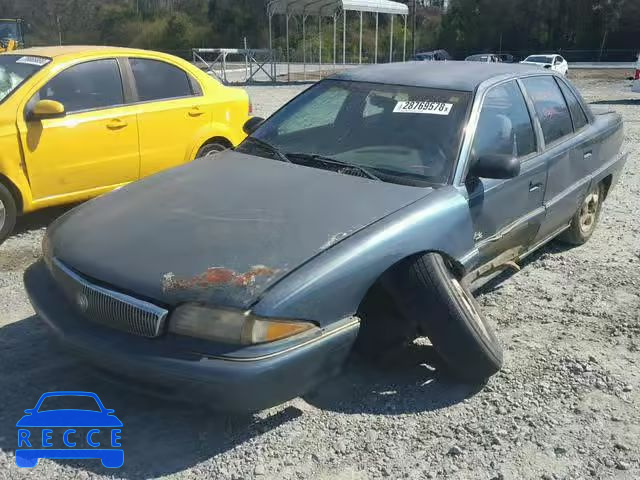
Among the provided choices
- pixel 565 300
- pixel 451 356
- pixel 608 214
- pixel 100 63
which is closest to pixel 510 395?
pixel 451 356

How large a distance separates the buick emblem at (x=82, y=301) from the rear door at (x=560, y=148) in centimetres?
300

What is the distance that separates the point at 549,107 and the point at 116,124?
3.64 m

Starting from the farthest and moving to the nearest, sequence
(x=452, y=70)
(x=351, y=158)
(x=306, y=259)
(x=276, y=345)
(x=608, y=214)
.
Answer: (x=608, y=214) → (x=452, y=70) → (x=351, y=158) → (x=306, y=259) → (x=276, y=345)

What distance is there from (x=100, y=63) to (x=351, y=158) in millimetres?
3201

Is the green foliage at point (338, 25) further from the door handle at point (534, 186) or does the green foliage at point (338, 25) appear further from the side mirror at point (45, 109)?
the door handle at point (534, 186)

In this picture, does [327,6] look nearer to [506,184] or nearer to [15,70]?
[15,70]

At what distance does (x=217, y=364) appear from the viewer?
99.0 inches

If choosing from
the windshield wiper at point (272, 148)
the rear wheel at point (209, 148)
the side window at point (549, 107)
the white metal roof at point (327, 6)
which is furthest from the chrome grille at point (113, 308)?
the white metal roof at point (327, 6)

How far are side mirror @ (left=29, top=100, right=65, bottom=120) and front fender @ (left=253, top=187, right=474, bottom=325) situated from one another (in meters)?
3.35

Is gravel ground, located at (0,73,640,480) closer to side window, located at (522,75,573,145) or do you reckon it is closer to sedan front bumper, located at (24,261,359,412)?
sedan front bumper, located at (24,261,359,412)

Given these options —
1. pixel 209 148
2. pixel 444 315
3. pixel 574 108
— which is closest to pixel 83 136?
pixel 209 148

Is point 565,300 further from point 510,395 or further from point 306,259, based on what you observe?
point 306,259

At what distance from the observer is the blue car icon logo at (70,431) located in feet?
8.82

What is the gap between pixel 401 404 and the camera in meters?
3.13
